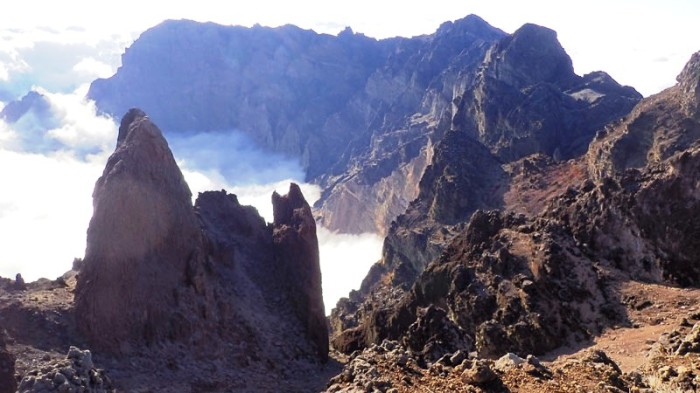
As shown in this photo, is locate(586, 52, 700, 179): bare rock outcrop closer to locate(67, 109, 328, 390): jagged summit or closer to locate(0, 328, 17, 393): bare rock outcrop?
locate(67, 109, 328, 390): jagged summit

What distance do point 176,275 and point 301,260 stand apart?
9243 mm

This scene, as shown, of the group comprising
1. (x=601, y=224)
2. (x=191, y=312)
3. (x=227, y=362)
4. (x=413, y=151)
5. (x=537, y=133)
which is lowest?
(x=227, y=362)

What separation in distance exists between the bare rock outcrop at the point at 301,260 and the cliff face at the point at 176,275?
0.22 feet

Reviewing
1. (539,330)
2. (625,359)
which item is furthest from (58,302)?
(625,359)

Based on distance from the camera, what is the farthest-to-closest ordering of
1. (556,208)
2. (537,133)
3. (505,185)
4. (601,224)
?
(537,133) → (505,185) → (556,208) → (601,224)

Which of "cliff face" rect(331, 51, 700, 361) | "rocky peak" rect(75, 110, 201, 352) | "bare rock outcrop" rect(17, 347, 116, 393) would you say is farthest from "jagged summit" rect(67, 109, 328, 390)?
"bare rock outcrop" rect(17, 347, 116, 393)

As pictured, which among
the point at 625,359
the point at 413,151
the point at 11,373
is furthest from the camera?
the point at 413,151

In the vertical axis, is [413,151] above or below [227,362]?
above

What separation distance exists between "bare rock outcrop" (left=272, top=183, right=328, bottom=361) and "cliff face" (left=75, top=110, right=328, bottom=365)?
67 millimetres

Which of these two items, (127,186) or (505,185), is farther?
(505,185)

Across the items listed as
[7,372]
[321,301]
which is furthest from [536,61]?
[7,372]

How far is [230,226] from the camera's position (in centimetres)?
4266

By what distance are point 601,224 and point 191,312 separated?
74.4 ft

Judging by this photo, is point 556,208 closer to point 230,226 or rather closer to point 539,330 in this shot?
point 539,330
